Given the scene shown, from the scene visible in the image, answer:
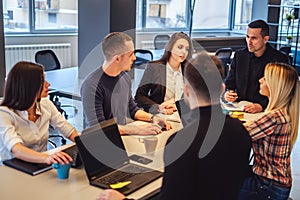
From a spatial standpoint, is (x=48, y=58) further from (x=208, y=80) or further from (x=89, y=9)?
(x=208, y=80)

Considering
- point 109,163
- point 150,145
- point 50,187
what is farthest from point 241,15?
point 50,187

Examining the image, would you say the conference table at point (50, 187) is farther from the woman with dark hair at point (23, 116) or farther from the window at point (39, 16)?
the window at point (39, 16)

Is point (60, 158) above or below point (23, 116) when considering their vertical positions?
below

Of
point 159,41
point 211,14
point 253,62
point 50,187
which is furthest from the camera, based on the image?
point 211,14

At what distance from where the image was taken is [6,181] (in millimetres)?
1948

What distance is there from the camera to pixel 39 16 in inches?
304

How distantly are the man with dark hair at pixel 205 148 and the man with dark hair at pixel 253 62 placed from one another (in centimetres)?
210

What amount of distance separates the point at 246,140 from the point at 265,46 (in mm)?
2316

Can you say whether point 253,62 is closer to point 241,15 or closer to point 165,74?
point 165,74

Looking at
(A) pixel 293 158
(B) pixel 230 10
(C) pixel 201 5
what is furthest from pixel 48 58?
(B) pixel 230 10

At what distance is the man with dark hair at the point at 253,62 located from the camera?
3.65 m

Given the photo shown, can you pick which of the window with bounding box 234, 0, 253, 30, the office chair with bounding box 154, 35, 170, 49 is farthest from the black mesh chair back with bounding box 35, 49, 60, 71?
the window with bounding box 234, 0, 253, 30

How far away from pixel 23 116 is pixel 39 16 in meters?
5.83

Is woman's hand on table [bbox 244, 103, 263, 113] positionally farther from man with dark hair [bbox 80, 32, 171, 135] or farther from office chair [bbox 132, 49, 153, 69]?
office chair [bbox 132, 49, 153, 69]
